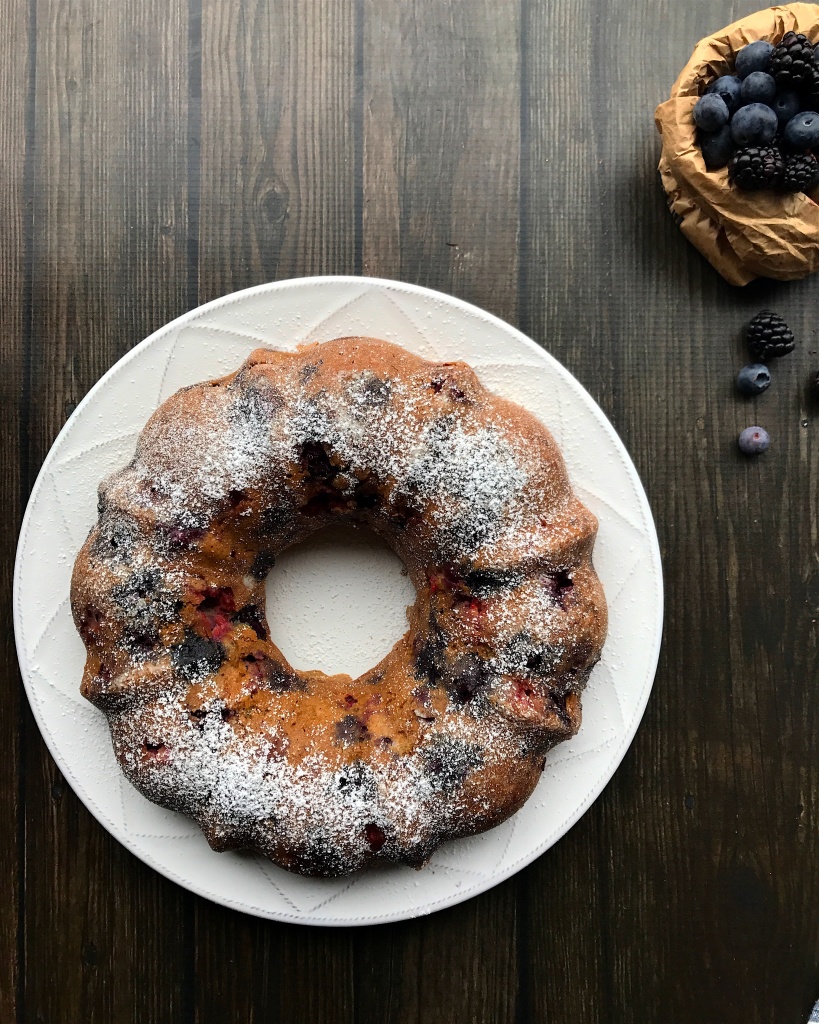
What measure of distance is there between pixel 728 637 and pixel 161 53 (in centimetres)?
183

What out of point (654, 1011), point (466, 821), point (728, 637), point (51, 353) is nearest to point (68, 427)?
point (51, 353)

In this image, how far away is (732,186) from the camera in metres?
1.54

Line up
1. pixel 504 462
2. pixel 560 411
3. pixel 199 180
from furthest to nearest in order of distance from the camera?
pixel 199 180 < pixel 560 411 < pixel 504 462

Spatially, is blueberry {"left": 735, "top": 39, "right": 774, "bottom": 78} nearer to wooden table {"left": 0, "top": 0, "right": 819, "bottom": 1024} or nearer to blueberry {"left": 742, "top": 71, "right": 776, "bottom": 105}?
blueberry {"left": 742, "top": 71, "right": 776, "bottom": 105}

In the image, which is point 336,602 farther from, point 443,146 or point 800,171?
point 800,171

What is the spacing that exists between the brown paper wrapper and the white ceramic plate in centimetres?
48

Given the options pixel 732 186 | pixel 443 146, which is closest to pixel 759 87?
pixel 732 186

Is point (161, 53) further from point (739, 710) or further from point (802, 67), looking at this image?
point (739, 710)

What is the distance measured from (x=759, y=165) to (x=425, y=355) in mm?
744

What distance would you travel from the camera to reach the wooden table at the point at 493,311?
168cm

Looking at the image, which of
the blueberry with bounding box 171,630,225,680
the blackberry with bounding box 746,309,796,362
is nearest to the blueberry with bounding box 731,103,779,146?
the blackberry with bounding box 746,309,796,362

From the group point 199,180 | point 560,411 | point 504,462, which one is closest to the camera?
point 504,462

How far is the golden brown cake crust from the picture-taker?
1.37m

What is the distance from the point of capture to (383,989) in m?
1.69
